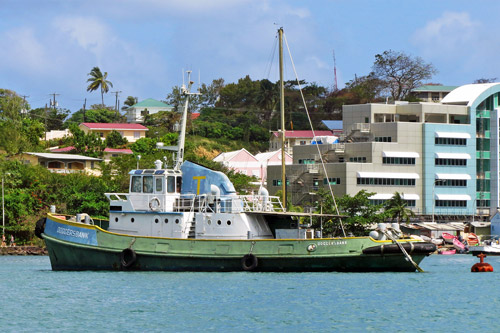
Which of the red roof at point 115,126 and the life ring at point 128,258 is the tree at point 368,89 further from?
the life ring at point 128,258

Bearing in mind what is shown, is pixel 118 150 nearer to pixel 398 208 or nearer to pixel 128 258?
pixel 398 208

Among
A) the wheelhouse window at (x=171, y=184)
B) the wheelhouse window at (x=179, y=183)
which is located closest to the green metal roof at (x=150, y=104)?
the wheelhouse window at (x=179, y=183)

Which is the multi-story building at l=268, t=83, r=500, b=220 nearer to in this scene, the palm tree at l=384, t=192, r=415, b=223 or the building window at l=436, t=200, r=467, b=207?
the building window at l=436, t=200, r=467, b=207

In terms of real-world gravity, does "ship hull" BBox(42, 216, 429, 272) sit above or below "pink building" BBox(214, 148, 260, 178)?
below

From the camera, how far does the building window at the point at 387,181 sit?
8148cm

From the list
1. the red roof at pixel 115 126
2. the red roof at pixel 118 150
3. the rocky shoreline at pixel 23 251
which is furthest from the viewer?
the red roof at pixel 115 126

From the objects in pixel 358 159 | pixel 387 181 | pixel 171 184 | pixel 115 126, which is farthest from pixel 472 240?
pixel 115 126

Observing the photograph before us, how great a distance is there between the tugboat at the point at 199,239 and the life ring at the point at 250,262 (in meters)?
0.04

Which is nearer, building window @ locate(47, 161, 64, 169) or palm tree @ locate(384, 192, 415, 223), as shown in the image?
palm tree @ locate(384, 192, 415, 223)

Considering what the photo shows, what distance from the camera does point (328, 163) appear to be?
82875 millimetres

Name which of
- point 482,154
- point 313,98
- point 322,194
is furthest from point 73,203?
point 313,98

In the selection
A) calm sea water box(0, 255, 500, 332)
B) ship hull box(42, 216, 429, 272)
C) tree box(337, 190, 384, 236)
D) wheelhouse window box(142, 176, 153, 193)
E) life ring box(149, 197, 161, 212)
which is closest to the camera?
calm sea water box(0, 255, 500, 332)

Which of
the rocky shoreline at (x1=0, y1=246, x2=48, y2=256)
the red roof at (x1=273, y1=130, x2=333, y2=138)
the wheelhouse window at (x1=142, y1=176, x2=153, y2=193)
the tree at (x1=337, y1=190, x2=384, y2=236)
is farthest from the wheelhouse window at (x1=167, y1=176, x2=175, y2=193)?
the red roof at (x1=273, y1=130, x2=333, y2=138)

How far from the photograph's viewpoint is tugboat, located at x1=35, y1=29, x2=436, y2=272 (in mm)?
40125
